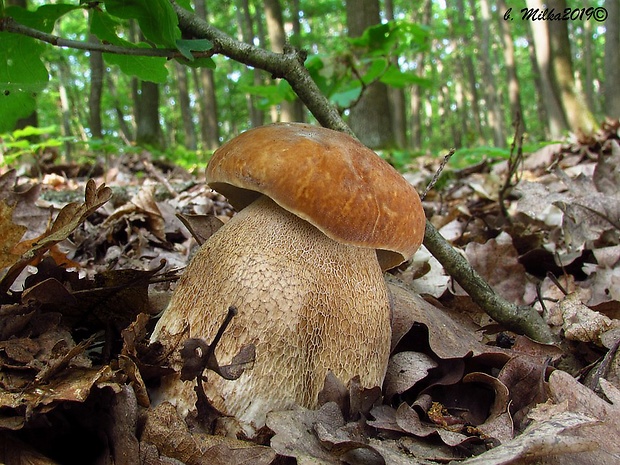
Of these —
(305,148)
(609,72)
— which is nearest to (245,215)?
(305,148)

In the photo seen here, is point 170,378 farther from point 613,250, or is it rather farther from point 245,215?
point 613,250

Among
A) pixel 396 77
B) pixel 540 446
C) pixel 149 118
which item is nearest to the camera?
pixel 540 446

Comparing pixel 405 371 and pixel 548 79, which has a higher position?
pixel 548 79

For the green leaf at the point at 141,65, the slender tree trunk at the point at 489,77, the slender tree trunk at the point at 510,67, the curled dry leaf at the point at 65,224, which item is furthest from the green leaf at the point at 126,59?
the slender tree trunk at the point at 489,77

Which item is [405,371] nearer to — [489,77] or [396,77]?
[396,77]

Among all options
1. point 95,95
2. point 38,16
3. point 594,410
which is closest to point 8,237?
point 38,16
